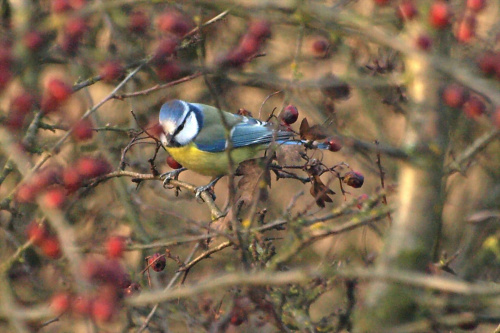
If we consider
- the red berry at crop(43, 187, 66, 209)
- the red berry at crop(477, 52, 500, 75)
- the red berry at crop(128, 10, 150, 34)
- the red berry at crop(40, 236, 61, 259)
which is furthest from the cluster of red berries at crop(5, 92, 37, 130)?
the red berry at crop(477, 52, 500, 75)

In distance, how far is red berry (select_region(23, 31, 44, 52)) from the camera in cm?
197

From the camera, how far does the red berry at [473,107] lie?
233cm

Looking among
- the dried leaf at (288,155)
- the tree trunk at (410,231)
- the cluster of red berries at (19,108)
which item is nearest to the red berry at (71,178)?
the cluster of red berries at (19,108)

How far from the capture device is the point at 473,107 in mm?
2348

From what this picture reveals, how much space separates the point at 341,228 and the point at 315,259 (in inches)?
162

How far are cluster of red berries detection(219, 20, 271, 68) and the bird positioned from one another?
5.28ft

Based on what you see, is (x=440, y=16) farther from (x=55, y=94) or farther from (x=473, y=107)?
(x=55, y=94)

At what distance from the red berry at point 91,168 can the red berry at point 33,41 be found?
584 millimetres

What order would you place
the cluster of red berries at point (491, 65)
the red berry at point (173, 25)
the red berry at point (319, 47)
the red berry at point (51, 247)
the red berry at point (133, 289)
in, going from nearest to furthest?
the cluster of red berries at point (491, 65), the red berry at point (51, 247), the red berry at point (173, 25), the red berry at point (133, 289), the red berry at point (319, 47)

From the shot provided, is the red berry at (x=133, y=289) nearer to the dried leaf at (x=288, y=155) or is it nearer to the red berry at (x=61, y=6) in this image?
the dried leaf at (x=288, y=155)

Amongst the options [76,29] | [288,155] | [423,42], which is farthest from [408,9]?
[76,29]

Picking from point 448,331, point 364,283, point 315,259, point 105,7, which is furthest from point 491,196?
point 105,7

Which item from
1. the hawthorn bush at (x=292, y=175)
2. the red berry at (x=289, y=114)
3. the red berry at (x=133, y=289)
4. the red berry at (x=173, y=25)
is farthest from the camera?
the red berry at (x=289, y=114)

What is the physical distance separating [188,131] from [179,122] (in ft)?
0.66
